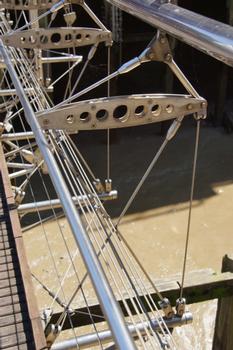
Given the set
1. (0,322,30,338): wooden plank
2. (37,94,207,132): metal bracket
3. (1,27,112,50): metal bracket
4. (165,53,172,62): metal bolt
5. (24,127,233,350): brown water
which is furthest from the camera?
(24,127,233,350): brown water

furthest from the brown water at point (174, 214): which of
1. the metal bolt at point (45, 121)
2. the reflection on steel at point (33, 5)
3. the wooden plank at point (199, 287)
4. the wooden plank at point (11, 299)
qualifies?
the metal bolt at point (45, 121)

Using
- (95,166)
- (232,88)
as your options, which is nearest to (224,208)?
(95,166)

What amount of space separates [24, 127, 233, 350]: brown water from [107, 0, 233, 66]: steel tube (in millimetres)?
3348

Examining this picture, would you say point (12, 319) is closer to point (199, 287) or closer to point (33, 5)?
point (199, 287)

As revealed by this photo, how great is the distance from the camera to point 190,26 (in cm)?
116

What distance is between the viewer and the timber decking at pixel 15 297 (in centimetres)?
191

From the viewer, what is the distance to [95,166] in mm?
6656

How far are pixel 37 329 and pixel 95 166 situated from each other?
4803mm

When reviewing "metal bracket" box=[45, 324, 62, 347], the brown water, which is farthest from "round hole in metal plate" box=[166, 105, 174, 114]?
the brown water

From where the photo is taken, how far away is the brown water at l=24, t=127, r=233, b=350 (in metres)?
5.00

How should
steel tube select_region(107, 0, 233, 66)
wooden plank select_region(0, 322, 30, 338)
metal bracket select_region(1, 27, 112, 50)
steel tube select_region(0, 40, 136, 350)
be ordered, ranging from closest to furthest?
steel tube select_region(0, 40, 136, 350) < steel tube select_region(107, 0, 233, 66) < wooden plank select_region(0, 322, 30, 338) < metal bracket select_region(1, 27, 112, 50)

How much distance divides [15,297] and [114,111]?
101cm

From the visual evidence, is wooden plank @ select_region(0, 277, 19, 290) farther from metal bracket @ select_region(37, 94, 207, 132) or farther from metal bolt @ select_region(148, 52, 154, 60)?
metal bolt @ select_region(148, 52, 154, 60)

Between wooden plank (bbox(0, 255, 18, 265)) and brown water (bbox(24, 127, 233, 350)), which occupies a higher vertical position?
wooden plank (bbox(0, 255, 18, 265))
